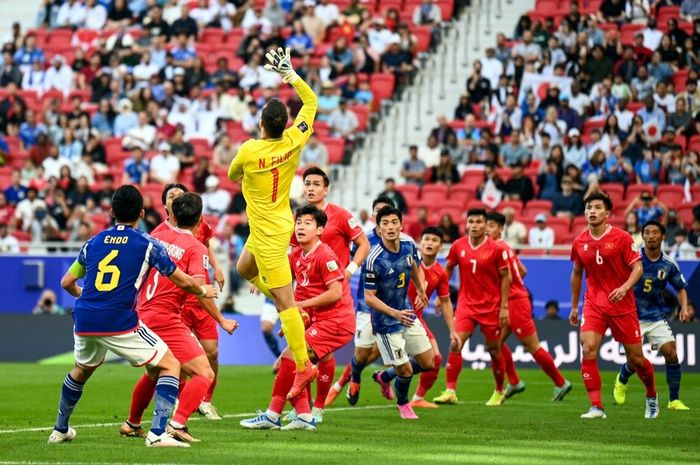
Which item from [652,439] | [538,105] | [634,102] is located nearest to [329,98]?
[538,105]

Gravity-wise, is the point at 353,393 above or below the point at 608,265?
below

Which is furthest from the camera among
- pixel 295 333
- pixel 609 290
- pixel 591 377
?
pixel 609 290

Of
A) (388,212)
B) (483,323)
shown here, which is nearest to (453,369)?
(483,323)

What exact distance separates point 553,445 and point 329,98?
1952 cm

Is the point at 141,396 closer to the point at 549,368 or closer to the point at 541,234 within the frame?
the point at 549,368

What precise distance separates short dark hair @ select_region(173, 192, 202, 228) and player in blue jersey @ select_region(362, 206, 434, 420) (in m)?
2.99

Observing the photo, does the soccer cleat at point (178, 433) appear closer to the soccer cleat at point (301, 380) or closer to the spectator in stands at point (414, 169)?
the soccer cleat at point (301, 380)

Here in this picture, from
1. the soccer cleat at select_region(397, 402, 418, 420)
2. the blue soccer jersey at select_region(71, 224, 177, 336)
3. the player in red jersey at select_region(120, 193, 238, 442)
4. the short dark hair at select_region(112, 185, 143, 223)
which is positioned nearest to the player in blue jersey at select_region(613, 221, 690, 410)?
the soccer cleat at select_region(397, 402, 418, 420)

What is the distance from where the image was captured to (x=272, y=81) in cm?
3119

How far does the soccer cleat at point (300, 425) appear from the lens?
12.1m

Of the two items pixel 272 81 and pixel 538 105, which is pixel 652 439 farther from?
pixel 272 81

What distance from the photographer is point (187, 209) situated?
11.0m

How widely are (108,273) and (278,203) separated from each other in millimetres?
2039

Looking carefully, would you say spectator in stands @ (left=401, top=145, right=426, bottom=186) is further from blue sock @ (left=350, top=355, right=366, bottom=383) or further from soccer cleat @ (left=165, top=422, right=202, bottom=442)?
soccer cleat @ (left=165, top=422, right=202, bottom=442)
